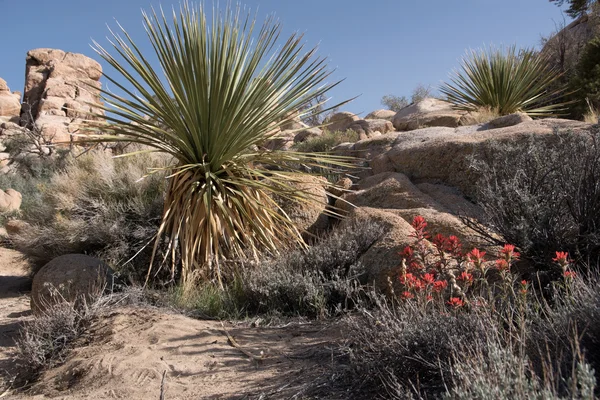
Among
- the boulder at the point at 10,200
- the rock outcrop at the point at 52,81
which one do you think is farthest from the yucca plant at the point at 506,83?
the rock outcrop at the point at 52,81

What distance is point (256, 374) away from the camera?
12.0ft

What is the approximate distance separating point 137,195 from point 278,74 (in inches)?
99.1

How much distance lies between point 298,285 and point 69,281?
2.41 metres

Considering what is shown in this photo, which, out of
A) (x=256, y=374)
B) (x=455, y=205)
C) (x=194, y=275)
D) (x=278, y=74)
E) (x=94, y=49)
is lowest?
(x=256, y=374)

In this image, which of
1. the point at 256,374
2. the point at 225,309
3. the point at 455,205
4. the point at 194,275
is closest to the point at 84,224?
the point at 194,275

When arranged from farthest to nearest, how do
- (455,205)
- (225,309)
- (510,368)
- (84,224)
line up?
(84,224) → (455,205) → (225,309) → (510,368)

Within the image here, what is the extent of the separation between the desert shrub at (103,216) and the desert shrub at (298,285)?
1.37 metres

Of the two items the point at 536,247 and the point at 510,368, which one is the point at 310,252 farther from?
the point at 510,368

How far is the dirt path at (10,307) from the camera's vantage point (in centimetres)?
495

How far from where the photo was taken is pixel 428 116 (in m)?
12.7

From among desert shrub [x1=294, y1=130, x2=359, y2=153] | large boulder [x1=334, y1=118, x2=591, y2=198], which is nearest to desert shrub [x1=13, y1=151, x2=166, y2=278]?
large boulder [x1=334, y1=118, x2=591, y2=198]

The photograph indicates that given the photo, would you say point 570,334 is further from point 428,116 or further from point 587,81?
point 587,81

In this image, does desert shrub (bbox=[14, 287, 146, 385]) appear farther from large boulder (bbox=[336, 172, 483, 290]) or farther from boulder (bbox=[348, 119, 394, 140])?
boulder (bbox=[348, 119, 394, 140])

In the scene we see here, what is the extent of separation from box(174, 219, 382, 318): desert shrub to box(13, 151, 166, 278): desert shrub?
1366 millimetres
